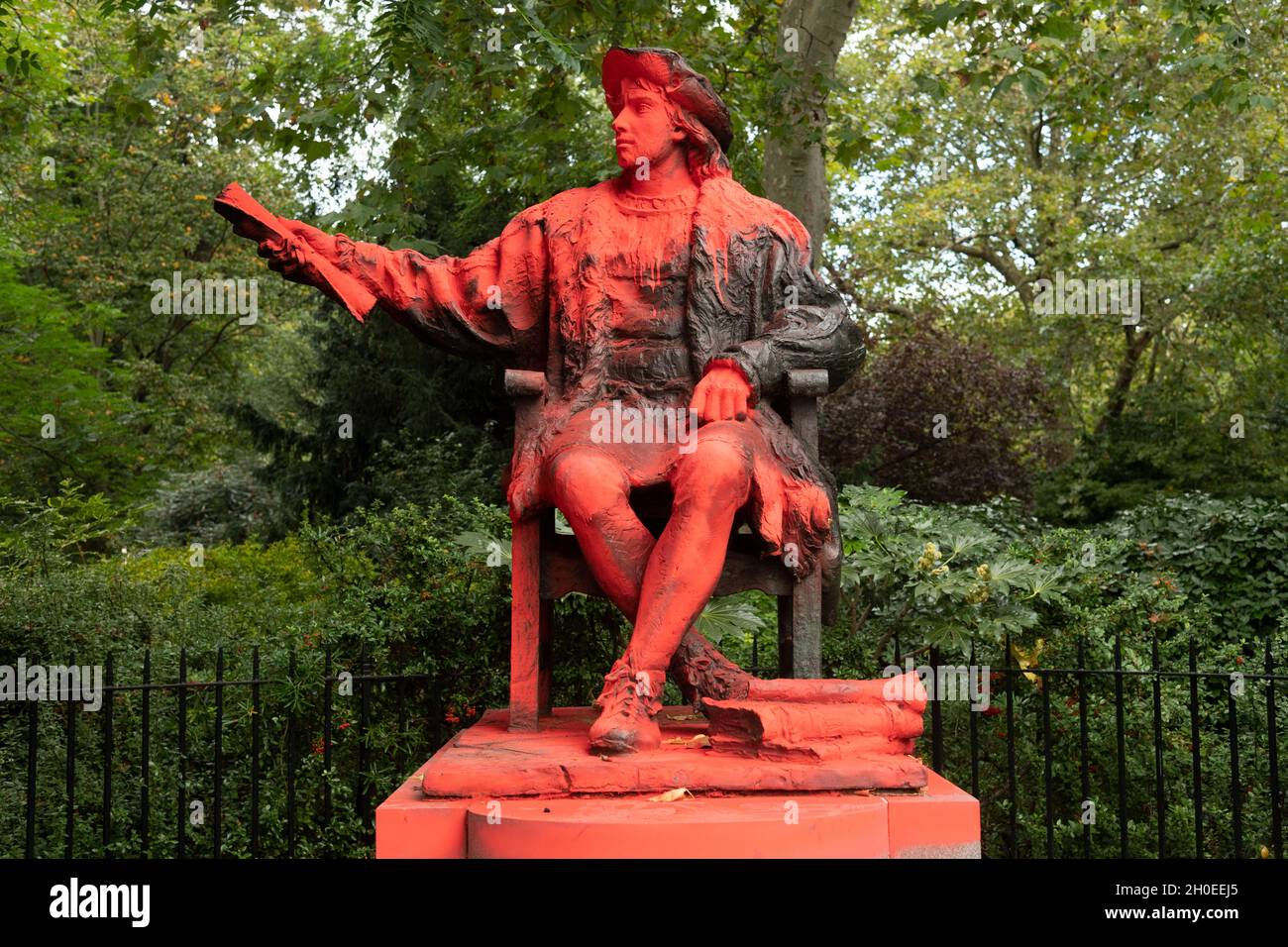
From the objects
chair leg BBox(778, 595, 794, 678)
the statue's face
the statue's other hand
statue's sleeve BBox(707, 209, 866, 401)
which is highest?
the statue's face

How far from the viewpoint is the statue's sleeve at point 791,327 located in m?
3.73

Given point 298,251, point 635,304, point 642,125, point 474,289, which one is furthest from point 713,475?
point 298,251

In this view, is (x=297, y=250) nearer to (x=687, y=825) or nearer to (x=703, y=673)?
(x=703, y=673)

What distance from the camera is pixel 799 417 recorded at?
385 centimetres

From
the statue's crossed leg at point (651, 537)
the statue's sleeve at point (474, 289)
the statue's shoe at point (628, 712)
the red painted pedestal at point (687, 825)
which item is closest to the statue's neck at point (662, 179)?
the statue's sleeve at point (474, 289)

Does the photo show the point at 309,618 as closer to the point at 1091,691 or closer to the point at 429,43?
the point at 429,43

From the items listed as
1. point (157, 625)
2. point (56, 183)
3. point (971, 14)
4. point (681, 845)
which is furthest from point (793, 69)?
point (56, 183)

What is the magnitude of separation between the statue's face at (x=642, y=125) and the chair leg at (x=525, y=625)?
1.20 m

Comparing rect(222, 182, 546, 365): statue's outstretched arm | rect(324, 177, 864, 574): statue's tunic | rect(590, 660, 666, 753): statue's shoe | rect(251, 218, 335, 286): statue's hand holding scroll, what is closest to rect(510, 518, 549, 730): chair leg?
rect(324, 177, 864, 574): statue's tunic

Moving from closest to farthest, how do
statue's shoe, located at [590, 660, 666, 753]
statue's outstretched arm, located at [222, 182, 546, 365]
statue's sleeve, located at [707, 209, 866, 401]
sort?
statue's shoe, located at [590, 660, 666, 753] → statue's sleeve, located at [707, 209, 866, 401] → statue's outstretched arm, located at [222, 182, 546, 365]

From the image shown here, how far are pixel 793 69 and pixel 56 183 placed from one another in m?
11.3

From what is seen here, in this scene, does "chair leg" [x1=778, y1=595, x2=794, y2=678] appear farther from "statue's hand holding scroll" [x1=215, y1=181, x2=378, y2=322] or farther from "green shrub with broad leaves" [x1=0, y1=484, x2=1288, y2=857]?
"statue's hand holding scroll" [x1=215, y1=181, x2=378, y2=322]

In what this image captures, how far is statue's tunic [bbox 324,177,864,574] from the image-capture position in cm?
382

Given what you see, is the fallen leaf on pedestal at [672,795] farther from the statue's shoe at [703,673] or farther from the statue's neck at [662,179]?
the statue's neck at [662,179]
